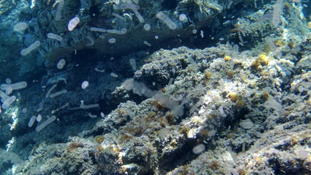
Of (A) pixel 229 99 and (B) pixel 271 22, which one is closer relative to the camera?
(A) pixel 229 99

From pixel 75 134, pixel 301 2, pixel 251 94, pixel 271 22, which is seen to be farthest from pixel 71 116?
pixel 301 2

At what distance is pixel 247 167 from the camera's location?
331 centimetres

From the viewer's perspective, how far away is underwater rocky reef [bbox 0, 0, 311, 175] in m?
4.00

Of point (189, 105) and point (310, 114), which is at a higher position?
point (310, 114)

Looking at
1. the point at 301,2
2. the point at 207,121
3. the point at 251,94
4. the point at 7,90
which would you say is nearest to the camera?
the point at 207,121

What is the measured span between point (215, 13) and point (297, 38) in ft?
7.90

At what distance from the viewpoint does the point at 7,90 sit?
29.6ft

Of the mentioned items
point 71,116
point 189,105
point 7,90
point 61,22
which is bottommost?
point 7,90

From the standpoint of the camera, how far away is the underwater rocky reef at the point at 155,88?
4.00 metres

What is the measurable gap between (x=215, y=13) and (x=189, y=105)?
303 centimetres

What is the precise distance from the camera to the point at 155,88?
554cm

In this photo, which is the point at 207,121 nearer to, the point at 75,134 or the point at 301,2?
the point at 75,134

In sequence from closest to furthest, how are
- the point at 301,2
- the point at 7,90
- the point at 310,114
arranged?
the point at 310,114
the point at 7,90
the point at 301,2

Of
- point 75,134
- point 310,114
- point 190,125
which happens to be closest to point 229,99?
point 190,125
